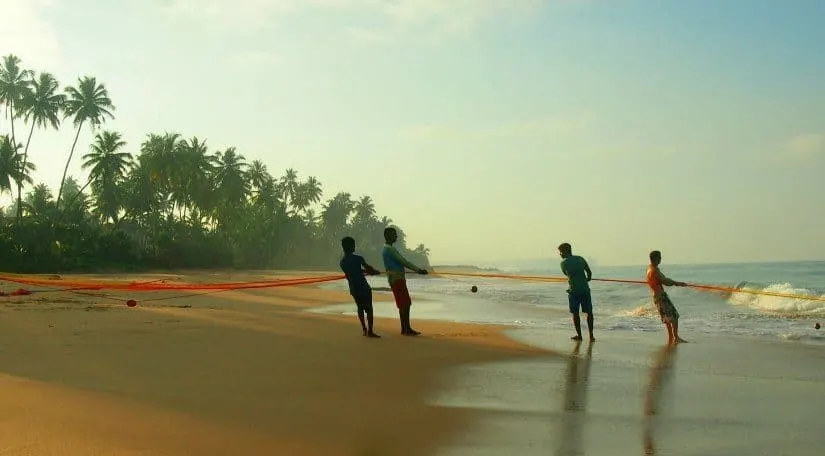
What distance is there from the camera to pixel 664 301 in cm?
1093

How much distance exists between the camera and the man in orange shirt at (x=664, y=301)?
10672 mm

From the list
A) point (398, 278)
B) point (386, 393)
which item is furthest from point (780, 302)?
point (386, 393)

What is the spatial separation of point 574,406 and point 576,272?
5461 mm

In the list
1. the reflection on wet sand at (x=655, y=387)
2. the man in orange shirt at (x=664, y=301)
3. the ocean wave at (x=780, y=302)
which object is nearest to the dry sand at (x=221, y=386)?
the reflection on wet sand at (x=655, y=387)

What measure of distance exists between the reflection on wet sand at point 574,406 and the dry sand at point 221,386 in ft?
2.39

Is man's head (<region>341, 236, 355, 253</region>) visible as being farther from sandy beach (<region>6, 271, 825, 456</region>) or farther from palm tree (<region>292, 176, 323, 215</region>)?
palm tree (<region>292, 176, 323, 215</region>)

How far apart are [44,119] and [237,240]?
21.3 meters

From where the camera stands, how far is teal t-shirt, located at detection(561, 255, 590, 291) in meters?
10.8

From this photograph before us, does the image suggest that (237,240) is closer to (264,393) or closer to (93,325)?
(93,325)

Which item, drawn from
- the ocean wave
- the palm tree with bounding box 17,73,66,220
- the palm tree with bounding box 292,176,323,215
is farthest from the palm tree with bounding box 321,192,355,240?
the ocean wave

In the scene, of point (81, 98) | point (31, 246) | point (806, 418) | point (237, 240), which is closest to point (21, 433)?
point (806, 418)

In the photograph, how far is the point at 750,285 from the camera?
28.3 metres

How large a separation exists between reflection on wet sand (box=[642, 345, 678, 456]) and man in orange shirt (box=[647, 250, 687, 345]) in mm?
665

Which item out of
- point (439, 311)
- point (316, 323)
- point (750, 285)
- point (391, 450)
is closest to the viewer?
point (391, 450)
